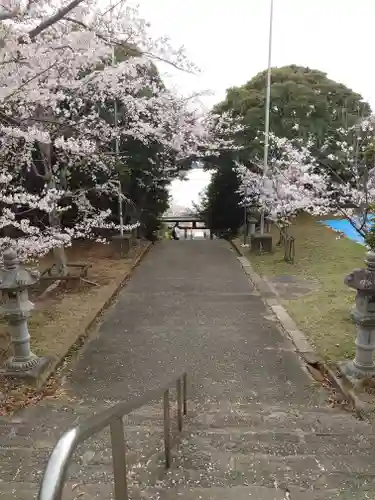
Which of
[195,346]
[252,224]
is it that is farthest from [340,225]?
[195,346]

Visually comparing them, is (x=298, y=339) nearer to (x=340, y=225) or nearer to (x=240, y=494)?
(x=240, y=494)

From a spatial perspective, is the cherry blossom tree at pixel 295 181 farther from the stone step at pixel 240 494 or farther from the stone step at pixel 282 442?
the stone step at pixel 240 494

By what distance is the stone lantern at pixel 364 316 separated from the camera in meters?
4.40

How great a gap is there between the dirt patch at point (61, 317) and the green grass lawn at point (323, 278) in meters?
3.69

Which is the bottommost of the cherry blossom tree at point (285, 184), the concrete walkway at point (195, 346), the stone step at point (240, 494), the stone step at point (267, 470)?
the concrete walkway at point (195, 346)

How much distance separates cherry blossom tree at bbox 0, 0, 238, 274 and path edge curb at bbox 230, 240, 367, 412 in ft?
14.2

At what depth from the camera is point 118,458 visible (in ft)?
6.24

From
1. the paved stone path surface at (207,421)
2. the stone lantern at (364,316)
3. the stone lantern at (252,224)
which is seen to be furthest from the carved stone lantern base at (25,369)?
the stone lantern at (252,224)

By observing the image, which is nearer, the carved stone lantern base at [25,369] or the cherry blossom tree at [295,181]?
the carved stone lantern base at [25,369]

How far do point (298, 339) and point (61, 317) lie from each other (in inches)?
163

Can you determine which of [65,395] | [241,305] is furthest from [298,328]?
[65,395]

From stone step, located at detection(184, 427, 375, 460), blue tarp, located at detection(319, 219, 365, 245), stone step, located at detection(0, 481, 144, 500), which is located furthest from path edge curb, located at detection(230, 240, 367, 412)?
blue tarp, located at detection(319, 219, 365, 245)

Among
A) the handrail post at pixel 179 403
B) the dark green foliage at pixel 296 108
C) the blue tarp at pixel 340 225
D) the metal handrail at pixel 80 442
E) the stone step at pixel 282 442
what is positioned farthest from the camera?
the blue tarp at pixel 340 225

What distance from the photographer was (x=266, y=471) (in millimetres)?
2996
